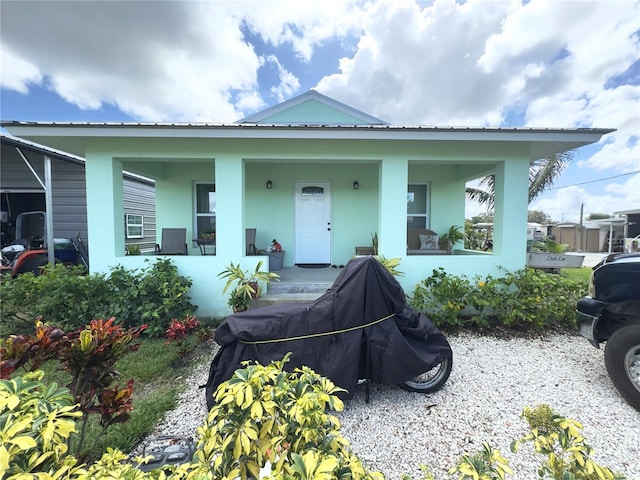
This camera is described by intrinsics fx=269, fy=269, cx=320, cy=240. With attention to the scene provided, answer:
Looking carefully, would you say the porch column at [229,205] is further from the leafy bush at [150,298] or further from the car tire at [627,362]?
the car tire at [627,362]

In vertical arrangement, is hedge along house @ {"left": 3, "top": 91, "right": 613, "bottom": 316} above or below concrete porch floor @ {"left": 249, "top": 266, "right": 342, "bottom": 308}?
above

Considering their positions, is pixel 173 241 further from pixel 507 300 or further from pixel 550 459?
pixel 550 459

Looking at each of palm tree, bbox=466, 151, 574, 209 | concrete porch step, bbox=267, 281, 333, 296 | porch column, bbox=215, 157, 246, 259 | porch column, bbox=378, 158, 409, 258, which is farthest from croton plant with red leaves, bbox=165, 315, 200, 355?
palm tree, bbox=466, 151, 574, 209

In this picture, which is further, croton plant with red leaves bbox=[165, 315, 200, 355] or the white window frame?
the white window frame

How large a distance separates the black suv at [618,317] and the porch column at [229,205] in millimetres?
5140

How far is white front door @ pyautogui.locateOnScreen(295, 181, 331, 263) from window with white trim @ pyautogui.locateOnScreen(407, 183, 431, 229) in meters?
2.28

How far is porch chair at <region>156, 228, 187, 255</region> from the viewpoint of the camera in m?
6.83

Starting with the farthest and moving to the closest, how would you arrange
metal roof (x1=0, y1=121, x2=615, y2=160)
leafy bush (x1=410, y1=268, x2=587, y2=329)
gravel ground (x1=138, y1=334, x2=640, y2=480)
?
metal roof (x1=0, y1=121, x2=615, y2=160) < leafy bush (x1=410, y1=268, x2=587, y2=329) < gravel ground (x1=138, y1=334, x2=640, y2=480)

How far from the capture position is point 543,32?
6.57m

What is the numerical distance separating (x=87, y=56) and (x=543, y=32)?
37.0ft

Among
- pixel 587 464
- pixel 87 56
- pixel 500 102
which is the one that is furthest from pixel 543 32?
pixel 87 56

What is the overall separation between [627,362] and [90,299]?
7013 mm

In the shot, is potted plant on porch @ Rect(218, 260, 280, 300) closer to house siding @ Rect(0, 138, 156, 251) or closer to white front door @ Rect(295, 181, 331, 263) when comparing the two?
white front door @ Rect(295, 181, 331, 263)

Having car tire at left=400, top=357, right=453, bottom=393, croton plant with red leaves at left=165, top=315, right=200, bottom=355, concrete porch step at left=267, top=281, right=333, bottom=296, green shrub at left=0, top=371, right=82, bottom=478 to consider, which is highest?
green shrub at left=0, top=371, right=82, bottom=478
